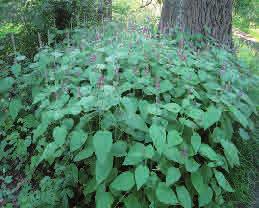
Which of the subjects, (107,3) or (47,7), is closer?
(47,7)

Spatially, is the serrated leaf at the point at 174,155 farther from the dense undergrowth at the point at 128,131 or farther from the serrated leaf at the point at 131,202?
the serrated leaf at the point at 131,202

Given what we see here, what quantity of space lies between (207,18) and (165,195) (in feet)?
9.97

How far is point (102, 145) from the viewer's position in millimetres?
2457

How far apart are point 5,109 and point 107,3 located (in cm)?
365

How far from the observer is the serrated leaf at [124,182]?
8.26 feet

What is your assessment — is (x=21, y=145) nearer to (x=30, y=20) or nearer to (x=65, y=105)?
(x=65, y=105)

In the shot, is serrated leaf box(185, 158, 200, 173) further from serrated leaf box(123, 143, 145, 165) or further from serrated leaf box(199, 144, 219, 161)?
serrated leaf box(123, 143, 145, 165)

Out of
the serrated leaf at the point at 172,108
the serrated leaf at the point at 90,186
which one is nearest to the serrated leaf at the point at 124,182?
the serrated leaf at the point at 90,186

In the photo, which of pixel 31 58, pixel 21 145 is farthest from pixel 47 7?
pixel 21 145

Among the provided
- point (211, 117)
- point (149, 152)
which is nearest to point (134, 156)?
point (149, 152)

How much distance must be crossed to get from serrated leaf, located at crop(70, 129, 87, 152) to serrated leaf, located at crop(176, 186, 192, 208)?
81cm

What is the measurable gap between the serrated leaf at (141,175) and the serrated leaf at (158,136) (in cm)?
18

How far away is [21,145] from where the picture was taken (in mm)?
Result: 3443

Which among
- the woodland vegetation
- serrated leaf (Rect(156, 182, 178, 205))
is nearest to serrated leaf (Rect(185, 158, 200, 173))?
the woodland vegetation
